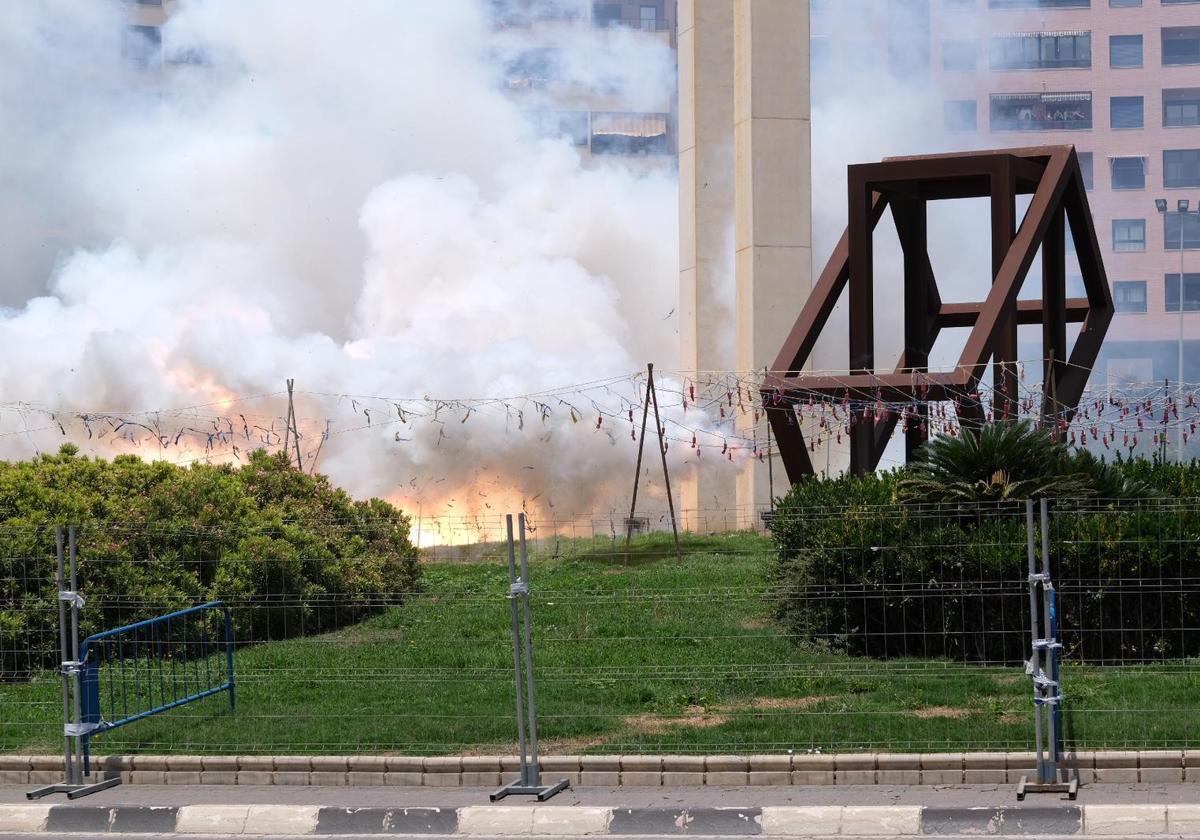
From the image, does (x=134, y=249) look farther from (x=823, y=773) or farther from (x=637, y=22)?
(x=823, y=773)

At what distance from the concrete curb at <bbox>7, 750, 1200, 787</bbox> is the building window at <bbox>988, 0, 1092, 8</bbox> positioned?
50864 mm

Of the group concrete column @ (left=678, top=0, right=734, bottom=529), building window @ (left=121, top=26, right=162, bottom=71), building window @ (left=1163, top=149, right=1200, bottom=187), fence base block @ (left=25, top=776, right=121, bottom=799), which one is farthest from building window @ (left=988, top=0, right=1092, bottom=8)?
fence base block @ (left=25, top=776, right=121, bottom=799)

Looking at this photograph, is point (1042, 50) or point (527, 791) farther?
point (1042, 50)

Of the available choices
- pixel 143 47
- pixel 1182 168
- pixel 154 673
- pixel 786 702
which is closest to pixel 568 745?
pixel 786 702

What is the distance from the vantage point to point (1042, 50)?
195 ft

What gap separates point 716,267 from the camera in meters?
32.7

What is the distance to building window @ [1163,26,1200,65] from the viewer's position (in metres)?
59.5

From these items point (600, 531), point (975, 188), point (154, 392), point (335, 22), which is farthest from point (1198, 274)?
point (975, 188)

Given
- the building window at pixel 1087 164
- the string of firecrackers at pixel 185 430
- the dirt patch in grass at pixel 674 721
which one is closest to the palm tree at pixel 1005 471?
the dirt patch in grass at pixel 674 721

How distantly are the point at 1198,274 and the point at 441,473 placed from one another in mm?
36161

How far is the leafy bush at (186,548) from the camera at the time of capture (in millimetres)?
13398

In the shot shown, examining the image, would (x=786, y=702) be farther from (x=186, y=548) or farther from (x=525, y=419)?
(x=525, y=419)

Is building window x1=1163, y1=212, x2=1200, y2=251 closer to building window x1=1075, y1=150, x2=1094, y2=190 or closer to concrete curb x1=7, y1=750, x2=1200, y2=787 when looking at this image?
building window x1=1075, y1=150, x2=1094, y2=190

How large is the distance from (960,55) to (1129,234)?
9073mm
